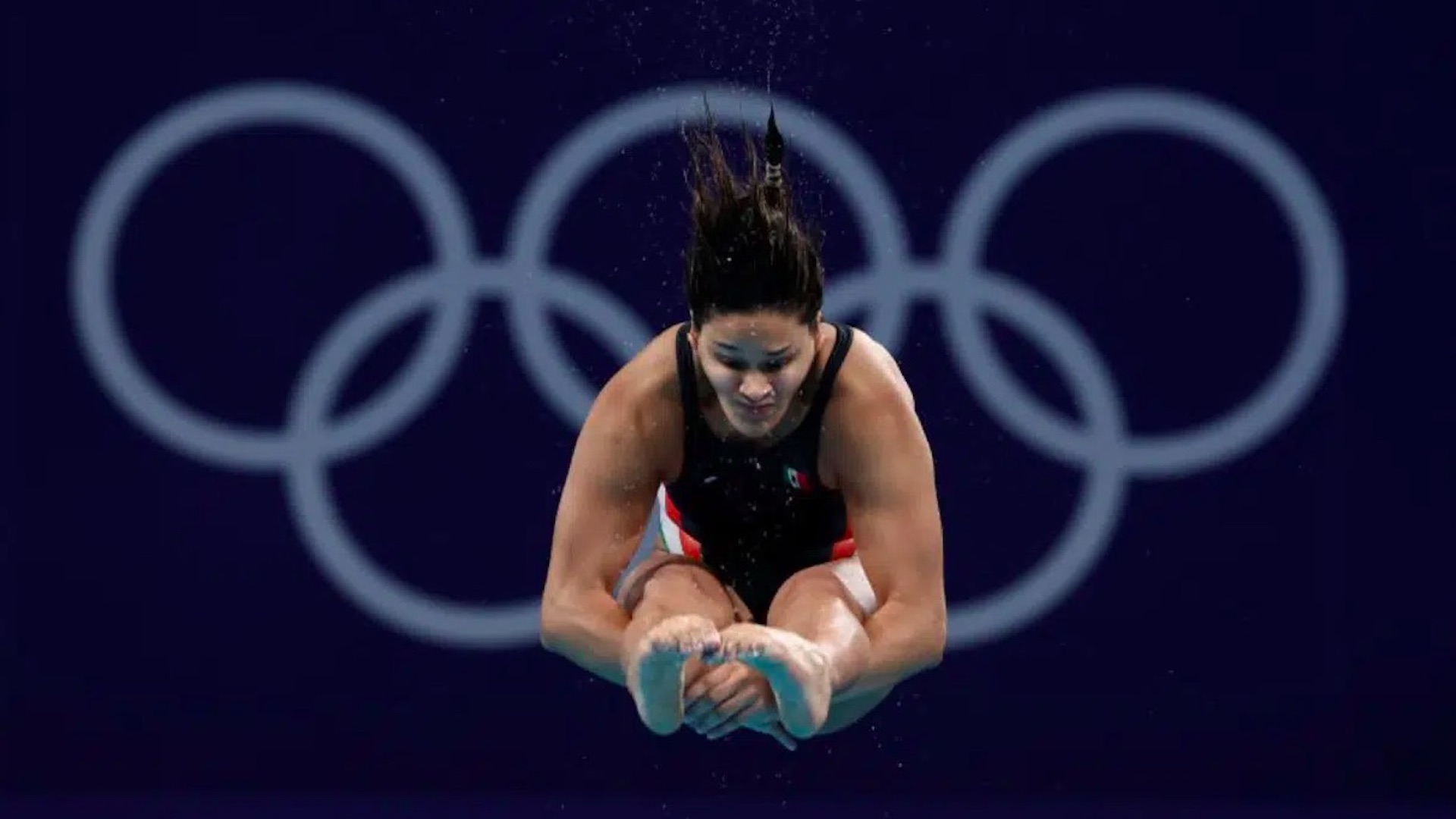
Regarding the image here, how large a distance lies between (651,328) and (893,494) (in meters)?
2.78

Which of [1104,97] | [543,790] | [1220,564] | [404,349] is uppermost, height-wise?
[1104,97]

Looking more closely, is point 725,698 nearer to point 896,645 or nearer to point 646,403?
point 896,645

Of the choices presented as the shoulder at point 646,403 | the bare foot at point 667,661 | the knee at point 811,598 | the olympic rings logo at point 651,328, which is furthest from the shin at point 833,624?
the olympic rings logo at point 651,328

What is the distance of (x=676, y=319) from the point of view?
27.9 ft

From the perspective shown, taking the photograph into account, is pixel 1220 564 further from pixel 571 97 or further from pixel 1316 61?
pixel 571 97

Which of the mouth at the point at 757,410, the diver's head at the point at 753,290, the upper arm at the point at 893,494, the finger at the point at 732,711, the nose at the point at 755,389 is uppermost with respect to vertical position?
the diver's head at the point at 753,290

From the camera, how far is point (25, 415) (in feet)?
28.0

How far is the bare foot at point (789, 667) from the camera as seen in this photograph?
5.12 metres

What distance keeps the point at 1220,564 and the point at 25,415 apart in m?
4.23

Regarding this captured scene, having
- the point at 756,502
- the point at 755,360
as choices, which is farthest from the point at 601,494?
the point at 755,360

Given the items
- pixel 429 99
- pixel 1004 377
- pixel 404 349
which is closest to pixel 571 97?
pixel 429 99

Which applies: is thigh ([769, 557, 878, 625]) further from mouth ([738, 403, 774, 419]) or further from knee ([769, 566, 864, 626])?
mouth ([738, 403, 774, 419])

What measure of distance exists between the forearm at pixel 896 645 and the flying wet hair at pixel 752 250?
Result: 2.47ft

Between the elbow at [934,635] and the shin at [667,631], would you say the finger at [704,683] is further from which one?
the elbow at [934,635]
